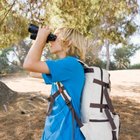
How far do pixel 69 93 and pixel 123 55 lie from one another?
24.1 meters

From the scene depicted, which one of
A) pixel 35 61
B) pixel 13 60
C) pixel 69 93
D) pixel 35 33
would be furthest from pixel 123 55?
pixel 35 61

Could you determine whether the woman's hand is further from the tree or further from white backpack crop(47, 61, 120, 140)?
the tree

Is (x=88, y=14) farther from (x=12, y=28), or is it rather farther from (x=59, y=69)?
(x=59, y=69)

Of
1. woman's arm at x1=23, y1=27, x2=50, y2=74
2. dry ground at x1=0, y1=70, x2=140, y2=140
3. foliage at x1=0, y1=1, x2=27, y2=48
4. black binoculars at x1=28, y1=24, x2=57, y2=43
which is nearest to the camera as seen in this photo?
woman's arm at x1=23, y1=27, x2=50, y2=74

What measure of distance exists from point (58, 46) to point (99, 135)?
563 mm

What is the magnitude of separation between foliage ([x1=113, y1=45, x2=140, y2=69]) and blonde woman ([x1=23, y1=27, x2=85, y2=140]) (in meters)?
21.6

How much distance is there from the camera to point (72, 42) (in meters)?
2.10

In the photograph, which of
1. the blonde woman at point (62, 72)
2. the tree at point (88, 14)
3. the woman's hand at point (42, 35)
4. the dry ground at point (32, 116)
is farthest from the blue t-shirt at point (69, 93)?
the tree at point (88, 14)

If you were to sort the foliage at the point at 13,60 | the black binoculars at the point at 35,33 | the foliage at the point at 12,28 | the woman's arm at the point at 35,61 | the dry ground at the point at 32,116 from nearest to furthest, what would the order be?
the woman's arm at the point at 35,61 → the black binoculars at the point at 35,33 → the dry ground at the point at 32,116 → the foliage at the point at 12,28 → the foliage at the point at 13,60

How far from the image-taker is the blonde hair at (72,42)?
2.10 metres

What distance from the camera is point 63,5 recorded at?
6.30 meters

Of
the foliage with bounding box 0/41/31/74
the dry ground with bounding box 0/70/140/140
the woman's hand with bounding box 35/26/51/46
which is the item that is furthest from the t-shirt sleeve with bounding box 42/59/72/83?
the foliage with bounding box 0/41/31/74

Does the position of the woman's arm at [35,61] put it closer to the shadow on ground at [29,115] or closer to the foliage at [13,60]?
the shadow on ground at [29,115]

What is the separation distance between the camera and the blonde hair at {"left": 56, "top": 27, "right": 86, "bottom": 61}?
6.90 ft
